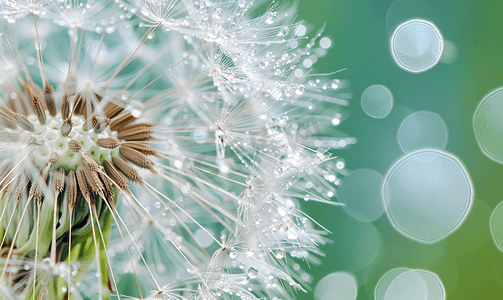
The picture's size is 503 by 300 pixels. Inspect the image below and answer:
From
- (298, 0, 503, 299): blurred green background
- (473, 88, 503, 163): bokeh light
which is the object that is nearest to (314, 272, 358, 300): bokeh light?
(298, 0, 503, 299): blurred green background

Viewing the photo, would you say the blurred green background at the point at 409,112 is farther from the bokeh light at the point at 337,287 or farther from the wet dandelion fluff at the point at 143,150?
the wet dandelion fluff at the point at 143,150

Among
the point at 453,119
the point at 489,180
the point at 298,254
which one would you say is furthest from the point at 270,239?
the point at 489,180

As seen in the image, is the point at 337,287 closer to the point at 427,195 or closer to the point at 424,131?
the point at 427,195

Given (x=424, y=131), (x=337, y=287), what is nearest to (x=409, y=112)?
(x=424, y=131)

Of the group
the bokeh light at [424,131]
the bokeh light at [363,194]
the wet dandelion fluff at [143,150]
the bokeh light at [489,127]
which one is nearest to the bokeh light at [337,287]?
the bokeh light at [363,194]

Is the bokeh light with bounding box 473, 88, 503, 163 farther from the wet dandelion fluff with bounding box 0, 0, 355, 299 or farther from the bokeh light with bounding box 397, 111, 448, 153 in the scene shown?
the wet dandelion fluff with bounding box 0, 0, 355, 299
